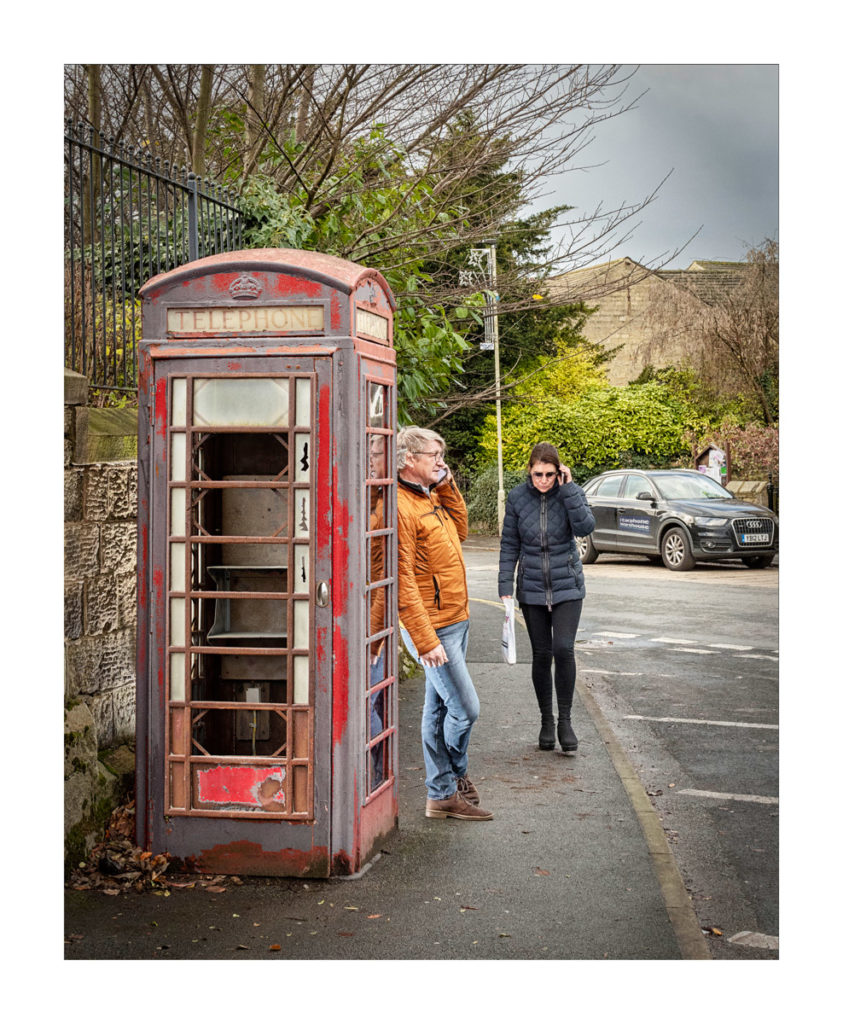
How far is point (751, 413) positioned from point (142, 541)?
53.3ft

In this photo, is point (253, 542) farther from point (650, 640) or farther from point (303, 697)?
point (650, 640)

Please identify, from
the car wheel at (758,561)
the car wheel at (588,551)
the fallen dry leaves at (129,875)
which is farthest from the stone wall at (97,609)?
the car wheel at (758,561)

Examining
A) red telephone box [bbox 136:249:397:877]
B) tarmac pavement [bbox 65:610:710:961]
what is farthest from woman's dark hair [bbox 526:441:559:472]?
red telephone box [bbox 136:249:397:877]

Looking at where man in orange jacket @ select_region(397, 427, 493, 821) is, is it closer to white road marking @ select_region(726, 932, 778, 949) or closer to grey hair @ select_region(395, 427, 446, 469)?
grey hair @ select_region(395, 427, 446, 469)

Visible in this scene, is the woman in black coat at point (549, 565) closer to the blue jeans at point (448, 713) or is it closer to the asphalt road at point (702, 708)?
the asphalt road at point (702, 708)

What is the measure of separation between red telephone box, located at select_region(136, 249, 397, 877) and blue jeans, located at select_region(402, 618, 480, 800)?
2.27ft

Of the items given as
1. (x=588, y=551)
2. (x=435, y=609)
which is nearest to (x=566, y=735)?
(x=435, y=609)

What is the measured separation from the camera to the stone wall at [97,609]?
174 inches

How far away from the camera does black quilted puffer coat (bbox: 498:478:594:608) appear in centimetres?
618

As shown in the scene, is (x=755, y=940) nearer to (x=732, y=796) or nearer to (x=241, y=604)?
(x=732, y=796)

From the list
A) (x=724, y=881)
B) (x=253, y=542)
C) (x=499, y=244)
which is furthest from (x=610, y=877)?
(x=499, y=244)

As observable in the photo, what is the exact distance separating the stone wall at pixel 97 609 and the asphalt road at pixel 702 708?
7.89ft

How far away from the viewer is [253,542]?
4098 mm

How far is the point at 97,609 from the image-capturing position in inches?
191
